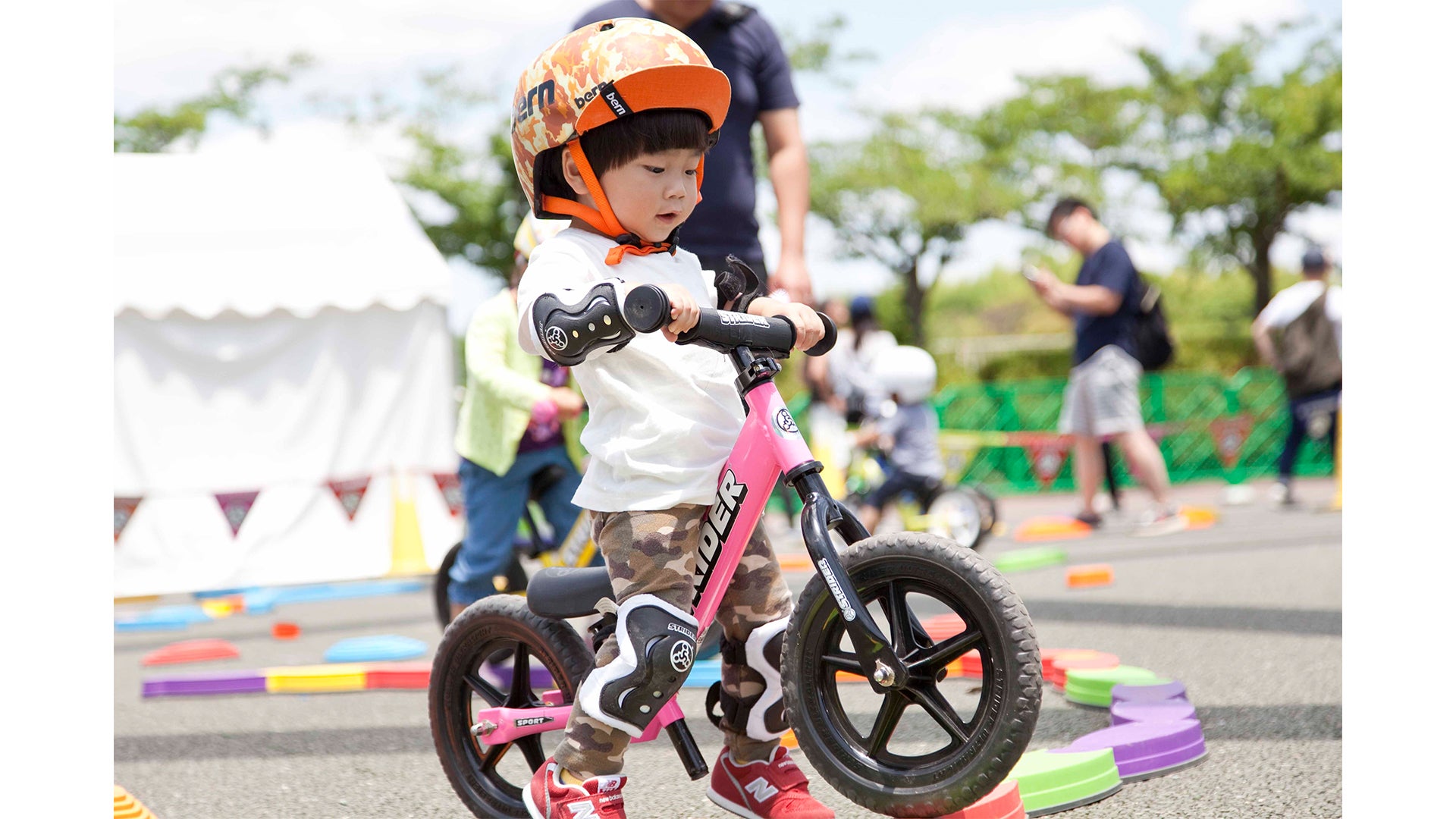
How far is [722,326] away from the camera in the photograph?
6.91 feet

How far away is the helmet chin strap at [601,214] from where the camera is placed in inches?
89.4

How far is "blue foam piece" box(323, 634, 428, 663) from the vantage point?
489 cm

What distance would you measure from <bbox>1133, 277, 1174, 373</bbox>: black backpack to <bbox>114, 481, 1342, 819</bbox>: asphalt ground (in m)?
1.66

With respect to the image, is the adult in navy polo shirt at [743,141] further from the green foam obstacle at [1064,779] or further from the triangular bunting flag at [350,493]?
the triangular bunting flag at [350,493]

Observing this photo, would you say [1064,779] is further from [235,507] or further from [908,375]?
[235,507]

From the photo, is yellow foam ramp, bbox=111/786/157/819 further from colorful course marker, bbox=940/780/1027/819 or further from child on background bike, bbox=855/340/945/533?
child on background bike, bbox=855/340/945/533

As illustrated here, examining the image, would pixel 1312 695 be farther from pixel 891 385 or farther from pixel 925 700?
pixel 891 385

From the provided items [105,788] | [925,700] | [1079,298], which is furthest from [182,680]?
[1079,298]

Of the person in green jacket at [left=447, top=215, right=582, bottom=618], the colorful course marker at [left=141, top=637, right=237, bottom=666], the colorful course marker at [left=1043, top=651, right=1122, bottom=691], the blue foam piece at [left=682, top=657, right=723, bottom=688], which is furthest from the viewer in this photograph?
the colorful course marker at [left=141, top=637, right=237, bottom=666]

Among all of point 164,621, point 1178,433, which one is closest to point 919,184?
point 1178,433

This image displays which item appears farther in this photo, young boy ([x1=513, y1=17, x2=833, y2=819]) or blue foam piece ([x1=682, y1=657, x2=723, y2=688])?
blue foam piece ([x1=682, y1=657, x2=723, y2=688])

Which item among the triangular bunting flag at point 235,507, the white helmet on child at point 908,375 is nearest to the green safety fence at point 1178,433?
the white helmet on child at point 908,375

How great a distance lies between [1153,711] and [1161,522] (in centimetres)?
541

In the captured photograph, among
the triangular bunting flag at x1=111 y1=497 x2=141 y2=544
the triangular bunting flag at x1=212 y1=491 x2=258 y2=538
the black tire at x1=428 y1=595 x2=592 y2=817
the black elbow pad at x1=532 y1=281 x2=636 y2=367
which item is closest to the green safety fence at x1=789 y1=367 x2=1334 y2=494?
the triangular bunting flag at x1=212 y1=491 x2=258 y2=538
